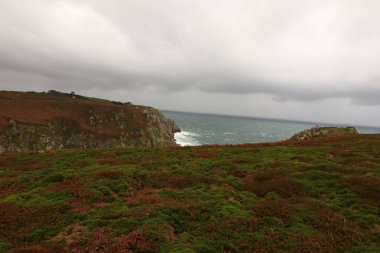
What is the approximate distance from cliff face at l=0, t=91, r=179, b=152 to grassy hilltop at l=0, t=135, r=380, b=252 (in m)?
75.5

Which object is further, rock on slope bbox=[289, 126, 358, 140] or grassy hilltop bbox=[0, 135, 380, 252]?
rock on slope bbox=[289, 126, 358, 140]

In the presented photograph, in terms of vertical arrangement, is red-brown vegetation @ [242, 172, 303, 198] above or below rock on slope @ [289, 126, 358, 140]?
below

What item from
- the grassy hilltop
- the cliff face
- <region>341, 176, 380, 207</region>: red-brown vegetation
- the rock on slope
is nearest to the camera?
the grassy hilltop

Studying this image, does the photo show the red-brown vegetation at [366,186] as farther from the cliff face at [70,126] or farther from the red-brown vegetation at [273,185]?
the cliff face at [70,126]

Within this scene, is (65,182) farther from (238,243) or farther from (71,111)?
(71,111)

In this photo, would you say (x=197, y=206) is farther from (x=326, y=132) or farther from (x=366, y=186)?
(x=326, y=132)

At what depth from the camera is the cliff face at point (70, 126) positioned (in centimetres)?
9644

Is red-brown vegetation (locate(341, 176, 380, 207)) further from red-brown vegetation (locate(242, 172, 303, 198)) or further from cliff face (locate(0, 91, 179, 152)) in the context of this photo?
cliff face (locate(0, 91, 179, 152))

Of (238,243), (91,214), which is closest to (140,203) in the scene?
(91,214)

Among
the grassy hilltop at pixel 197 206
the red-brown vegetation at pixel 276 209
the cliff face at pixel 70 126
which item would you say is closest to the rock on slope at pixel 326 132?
the grassy hilltop at pixel 197 206

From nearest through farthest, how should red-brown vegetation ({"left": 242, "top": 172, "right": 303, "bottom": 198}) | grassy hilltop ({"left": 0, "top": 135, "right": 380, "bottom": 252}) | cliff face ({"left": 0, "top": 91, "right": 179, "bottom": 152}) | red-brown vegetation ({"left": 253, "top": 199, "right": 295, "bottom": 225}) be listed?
1. grassy hilltop ({"left": 0, "top": 135, "right": 380, "bottom": 252})
2. red-brown vegetation ({"left": 253, "top": 199, "right": 295, "bottom": 225})
3. red-brown vegetation ({"left": 242, "top": 172, "right": 303, "bottom": 198})
4. cliff face ({"left": 0, "top": 91, "right": 179, "bottom": 152})

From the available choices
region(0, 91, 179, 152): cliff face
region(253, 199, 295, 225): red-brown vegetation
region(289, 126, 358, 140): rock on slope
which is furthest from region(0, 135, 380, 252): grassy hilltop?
region(0, 91, 179, 152): cliff face

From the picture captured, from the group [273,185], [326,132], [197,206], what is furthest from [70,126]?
[197,206]

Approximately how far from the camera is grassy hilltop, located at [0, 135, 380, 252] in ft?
45.6
